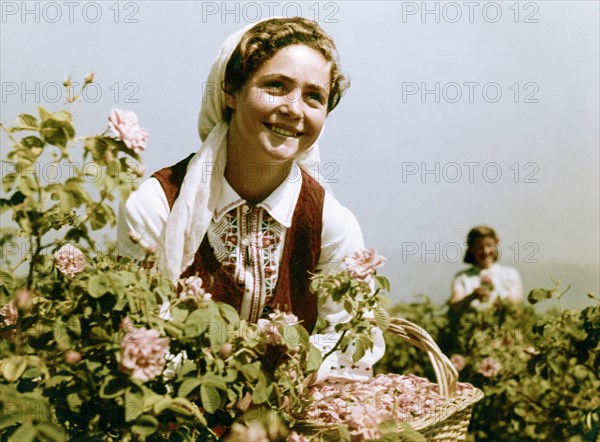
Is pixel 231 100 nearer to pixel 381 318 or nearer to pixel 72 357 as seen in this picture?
pixel 381 318

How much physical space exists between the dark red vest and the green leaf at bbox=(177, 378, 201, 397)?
65 cm

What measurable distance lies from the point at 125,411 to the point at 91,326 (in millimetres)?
193

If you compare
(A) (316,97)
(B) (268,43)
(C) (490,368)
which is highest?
(B) (268,43)

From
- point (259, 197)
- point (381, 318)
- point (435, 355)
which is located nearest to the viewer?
point (381, 318)

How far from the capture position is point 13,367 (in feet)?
3.77

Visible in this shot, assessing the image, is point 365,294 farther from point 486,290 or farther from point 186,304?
point 486,290

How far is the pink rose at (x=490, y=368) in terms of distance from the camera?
8.99 ft

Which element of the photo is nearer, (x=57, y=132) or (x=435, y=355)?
(x=57, y=132)

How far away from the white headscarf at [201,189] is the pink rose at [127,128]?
566 millimetres

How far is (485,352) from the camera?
281 centimetres

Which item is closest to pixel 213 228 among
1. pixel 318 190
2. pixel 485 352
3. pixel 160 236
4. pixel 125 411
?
pixel 160 236

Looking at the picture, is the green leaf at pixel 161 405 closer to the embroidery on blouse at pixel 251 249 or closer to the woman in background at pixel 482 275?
the embroidery on blouse at pixel 251 249

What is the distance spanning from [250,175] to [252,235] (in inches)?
6.8

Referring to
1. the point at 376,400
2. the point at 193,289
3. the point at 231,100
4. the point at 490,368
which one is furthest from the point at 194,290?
the point at 490,368
